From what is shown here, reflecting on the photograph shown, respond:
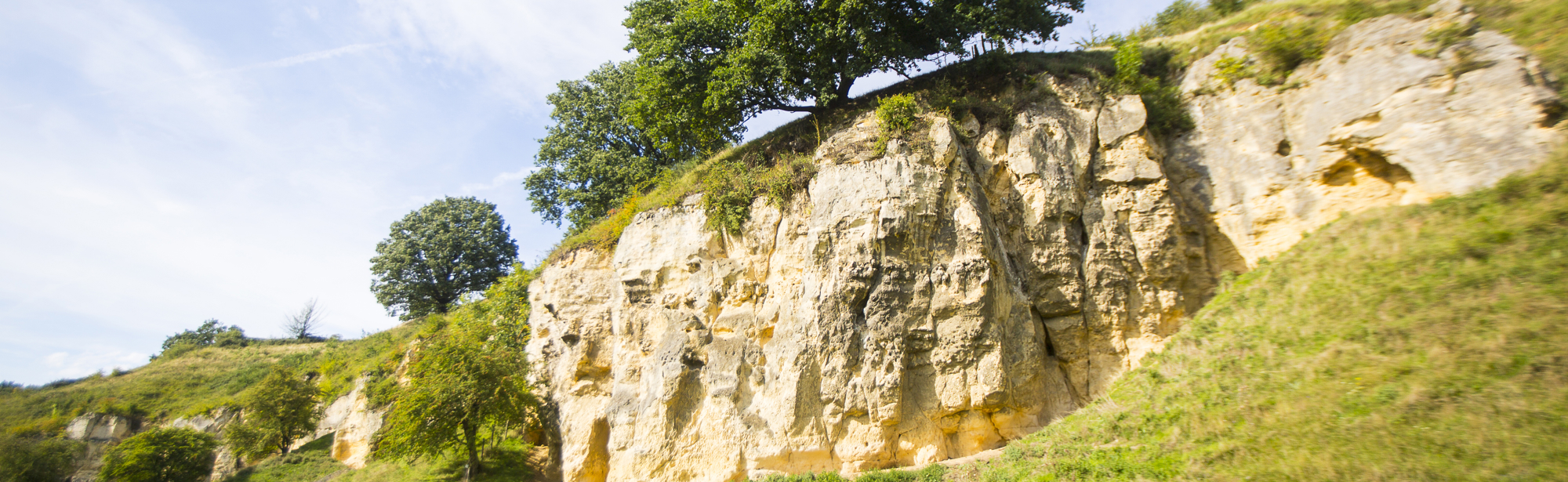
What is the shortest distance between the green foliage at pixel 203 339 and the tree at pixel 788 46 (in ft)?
142

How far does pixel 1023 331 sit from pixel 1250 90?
748 cm

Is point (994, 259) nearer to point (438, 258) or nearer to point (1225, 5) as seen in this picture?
point (1225, 5)

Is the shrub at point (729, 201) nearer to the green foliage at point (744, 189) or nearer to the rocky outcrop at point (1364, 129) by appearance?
the green foliage at point (744, 189)

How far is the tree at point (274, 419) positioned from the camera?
22.0 meters

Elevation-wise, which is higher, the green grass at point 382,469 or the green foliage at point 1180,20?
the green foliage at point 1180,20

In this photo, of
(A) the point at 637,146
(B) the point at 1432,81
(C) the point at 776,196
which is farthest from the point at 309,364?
(B) the point at 1432,81

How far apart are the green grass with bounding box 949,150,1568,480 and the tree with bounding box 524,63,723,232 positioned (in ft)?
53.3

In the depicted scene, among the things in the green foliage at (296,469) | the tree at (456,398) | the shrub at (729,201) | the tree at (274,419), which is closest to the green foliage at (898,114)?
the shrub at (729,201)


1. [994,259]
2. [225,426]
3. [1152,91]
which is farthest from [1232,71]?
[225,426]

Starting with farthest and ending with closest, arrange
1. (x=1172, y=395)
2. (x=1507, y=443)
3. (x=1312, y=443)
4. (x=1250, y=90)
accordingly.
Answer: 1. (x=1250, y=90)
2. (x=1172, y=395)
3. (x=1312, y=443)
4. (x=1507, y=443)

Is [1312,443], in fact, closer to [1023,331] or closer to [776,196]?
[1023,331]

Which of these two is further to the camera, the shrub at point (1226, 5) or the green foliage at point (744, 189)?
the shrub at point (1226, 5)

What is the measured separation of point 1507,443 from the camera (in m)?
6.03

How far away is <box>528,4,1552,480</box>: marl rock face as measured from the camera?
1118cm
